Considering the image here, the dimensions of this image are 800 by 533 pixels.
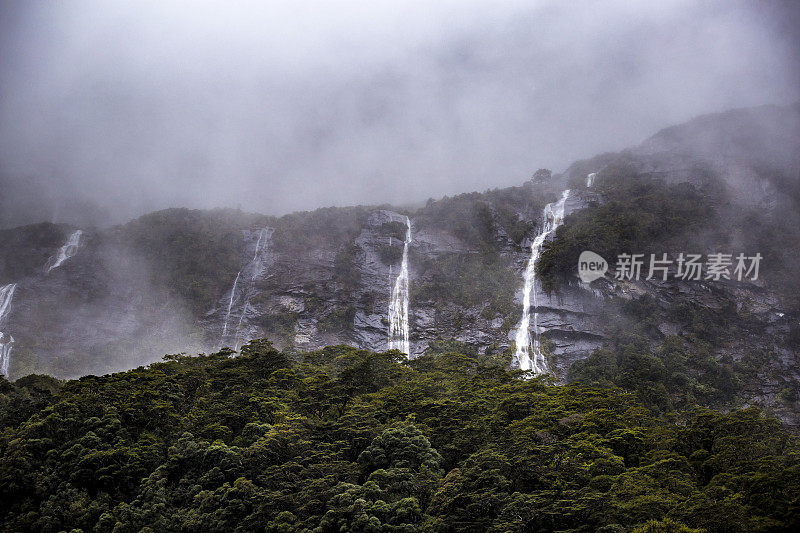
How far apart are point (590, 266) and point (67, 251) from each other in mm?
51722

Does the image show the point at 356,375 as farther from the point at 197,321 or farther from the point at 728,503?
the point at 197,321

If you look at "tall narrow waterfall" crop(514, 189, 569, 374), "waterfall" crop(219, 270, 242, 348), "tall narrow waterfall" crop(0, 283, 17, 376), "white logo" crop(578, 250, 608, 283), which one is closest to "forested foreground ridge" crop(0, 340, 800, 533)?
"tall narrow waterfall" crop(514, 189, 569, 374)

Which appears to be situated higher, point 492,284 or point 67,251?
point 67,251

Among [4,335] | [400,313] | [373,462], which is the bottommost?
[373,462]

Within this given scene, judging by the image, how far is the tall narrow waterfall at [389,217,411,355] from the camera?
147 feet

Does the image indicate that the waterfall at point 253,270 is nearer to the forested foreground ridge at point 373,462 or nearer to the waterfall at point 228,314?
the waterfall at point 228,314

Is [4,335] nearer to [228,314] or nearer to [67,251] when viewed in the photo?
[67,251]

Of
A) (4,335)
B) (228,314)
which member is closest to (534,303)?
(228,314)

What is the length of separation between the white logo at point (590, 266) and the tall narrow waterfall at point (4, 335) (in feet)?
155

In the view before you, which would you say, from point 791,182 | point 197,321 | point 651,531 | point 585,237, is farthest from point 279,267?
point 791,182

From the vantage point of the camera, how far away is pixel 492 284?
158 feet

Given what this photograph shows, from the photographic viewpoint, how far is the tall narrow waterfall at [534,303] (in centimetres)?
4019

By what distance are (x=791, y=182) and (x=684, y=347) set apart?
976 inches

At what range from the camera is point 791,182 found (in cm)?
5034
